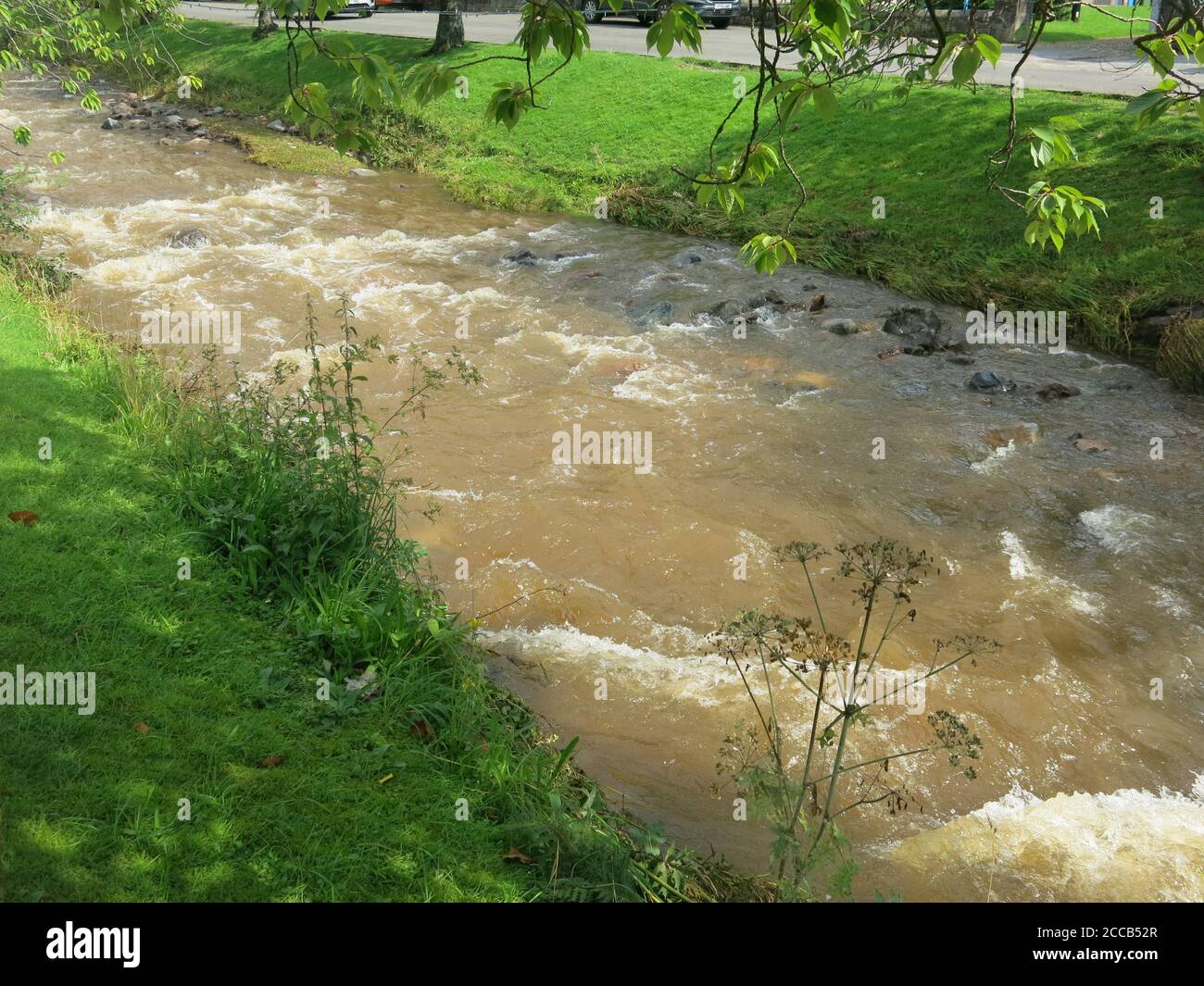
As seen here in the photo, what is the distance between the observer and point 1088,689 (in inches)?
238

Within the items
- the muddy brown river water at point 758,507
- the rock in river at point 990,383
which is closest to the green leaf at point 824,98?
the muddy brown river water at point 758,507

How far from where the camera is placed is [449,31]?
2320 cm

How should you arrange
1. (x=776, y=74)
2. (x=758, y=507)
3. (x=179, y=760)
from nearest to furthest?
(x=776, y=74), (x=179, y=760), (x=758, y=507)

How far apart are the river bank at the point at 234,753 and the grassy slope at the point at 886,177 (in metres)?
9.37

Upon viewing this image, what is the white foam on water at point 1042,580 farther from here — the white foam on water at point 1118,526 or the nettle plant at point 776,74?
the nettle plant at point 776,74

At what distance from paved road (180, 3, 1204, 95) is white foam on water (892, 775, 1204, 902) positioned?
7281 millimetres

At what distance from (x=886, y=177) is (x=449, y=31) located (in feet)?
43.0

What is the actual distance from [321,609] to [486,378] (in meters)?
5.24

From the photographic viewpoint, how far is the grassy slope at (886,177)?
11.7 metres

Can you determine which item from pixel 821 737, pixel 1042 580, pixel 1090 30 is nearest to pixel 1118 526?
pixel 1042 580

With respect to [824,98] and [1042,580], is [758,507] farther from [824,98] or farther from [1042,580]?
[824,98]
